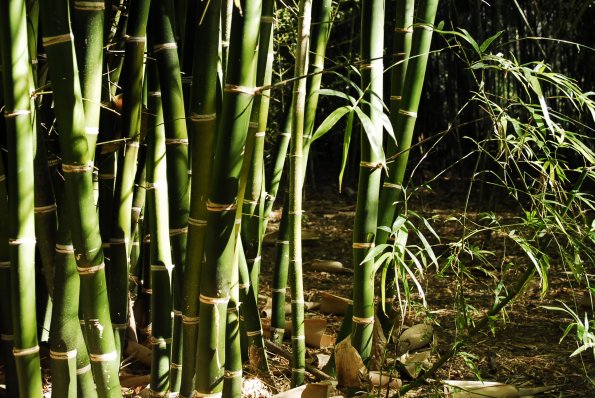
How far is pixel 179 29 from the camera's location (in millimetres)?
1374

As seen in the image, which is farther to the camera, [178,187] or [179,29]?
[179,29]

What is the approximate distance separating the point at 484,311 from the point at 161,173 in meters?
1.30

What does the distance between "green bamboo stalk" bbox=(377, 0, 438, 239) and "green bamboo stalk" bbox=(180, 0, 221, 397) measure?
1.19ft

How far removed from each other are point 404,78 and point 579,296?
128cm

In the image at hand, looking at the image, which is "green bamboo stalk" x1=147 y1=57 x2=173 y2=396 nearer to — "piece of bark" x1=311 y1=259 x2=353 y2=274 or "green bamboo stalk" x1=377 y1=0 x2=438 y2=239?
"green bamboo stalk" x1=377 y1=0 x2=438 y2=239

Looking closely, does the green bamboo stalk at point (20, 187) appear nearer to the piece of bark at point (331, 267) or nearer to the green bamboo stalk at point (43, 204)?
the green bamboo stalk at point (43, 204)

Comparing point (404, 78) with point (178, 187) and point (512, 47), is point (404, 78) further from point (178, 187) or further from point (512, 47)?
point (512, 47)

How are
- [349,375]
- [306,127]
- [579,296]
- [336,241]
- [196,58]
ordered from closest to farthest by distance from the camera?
[196,58]
[349,375]
[306,127]
[579,296]
[336,241]

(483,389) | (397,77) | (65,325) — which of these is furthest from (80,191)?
(483,389)

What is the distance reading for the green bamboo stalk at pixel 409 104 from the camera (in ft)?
4.22

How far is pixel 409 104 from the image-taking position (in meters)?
1.33

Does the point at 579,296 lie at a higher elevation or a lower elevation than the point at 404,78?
lower

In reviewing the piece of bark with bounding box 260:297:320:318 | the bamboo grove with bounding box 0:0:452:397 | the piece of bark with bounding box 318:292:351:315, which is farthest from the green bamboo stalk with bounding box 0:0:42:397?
the piece of bark with bounding box 318:292:351:315

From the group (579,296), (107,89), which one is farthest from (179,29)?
(579,296)
